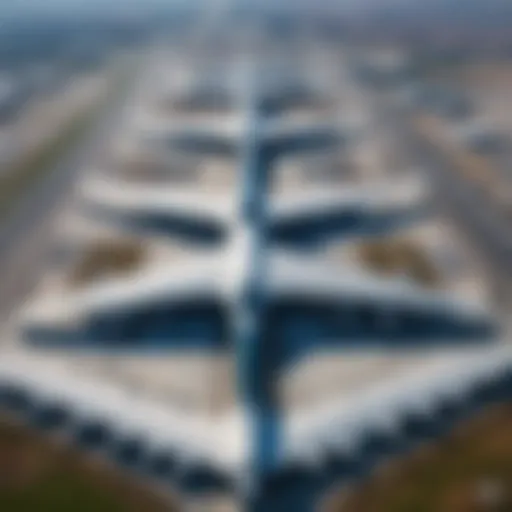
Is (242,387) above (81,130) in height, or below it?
below

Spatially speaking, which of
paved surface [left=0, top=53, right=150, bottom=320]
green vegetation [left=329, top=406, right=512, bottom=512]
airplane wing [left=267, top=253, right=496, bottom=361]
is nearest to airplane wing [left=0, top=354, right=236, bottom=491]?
green vegetation [left=329, top=406, right=512, bottom=512]

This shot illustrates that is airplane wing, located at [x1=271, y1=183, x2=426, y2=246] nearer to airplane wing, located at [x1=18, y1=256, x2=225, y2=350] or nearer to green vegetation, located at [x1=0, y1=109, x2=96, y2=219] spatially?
airplane wing, located at [x1=18, y1=256, x2=225, y2=350]

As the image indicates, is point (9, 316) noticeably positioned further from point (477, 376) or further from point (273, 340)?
point (477, 376)

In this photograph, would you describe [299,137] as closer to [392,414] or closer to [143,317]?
[143,317]

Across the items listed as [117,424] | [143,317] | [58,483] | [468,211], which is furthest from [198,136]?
[58,483]

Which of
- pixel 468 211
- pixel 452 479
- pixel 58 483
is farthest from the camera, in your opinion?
pixel 468 211

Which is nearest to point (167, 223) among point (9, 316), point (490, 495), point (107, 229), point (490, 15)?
point (107, 229)
